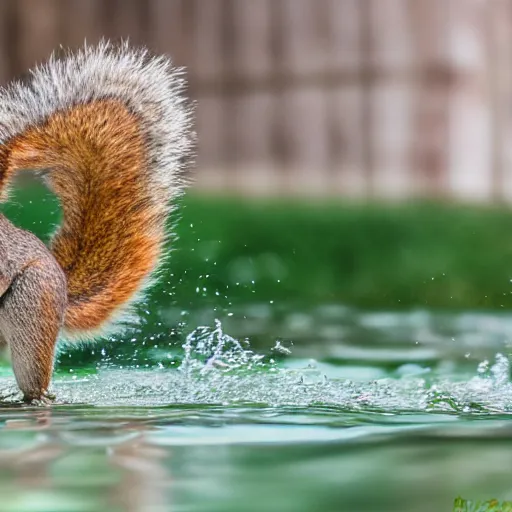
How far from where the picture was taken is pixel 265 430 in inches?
122

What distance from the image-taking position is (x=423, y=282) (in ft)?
23.9

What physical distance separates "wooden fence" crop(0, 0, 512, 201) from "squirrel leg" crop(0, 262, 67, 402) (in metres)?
4.67

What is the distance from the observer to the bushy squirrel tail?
13.5 ft

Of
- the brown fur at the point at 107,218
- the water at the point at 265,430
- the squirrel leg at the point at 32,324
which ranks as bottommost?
the water at the point at 265,430

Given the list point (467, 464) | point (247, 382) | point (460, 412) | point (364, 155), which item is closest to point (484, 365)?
point (247, 382)

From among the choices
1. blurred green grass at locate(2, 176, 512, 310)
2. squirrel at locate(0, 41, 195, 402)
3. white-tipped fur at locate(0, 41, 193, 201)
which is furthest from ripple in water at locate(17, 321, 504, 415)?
blurred green grass at locate(2, 176, 512, 310)

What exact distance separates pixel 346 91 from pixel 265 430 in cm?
538

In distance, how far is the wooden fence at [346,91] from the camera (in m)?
8.18

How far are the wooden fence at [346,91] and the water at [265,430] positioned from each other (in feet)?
9.97

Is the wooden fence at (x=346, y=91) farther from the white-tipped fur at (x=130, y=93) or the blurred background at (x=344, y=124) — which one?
the white-tipped fur at (x=130, y=93)

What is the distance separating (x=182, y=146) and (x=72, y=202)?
361 mm

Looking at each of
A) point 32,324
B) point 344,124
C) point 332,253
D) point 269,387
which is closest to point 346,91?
point 344,124

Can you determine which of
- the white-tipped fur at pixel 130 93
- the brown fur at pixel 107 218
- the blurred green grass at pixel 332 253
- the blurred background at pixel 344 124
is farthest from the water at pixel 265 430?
the blurred background at pixel 344 124

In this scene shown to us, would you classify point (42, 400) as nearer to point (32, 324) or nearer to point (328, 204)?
point (32, 324)
